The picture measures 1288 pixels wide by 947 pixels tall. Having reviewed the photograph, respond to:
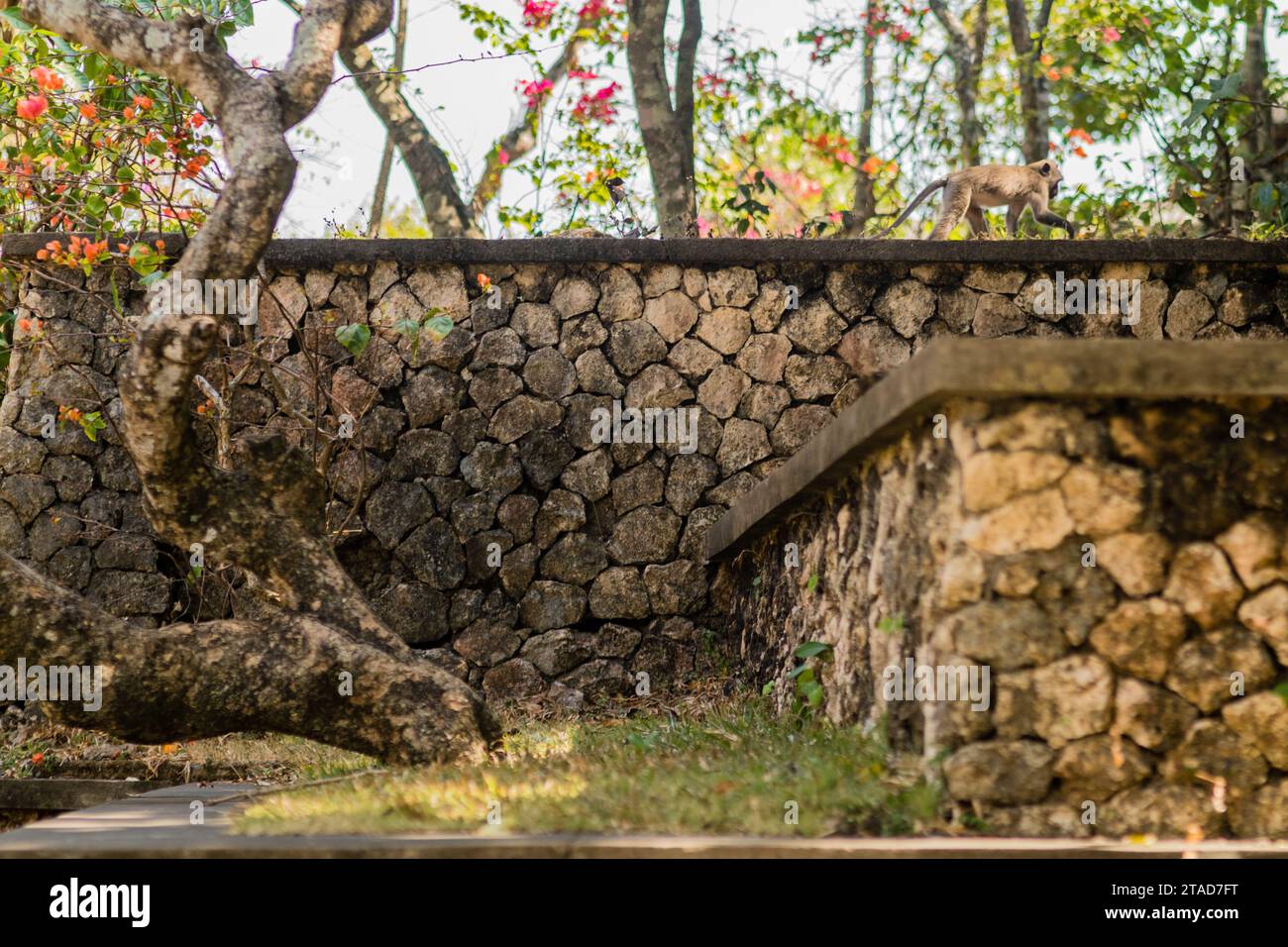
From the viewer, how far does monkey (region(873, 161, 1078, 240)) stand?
7363 millimetres

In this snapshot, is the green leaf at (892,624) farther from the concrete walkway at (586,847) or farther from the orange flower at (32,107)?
the orange flower at (32,107)

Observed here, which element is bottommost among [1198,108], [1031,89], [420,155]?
[1198,108]

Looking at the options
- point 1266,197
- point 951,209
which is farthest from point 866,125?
point 951,209

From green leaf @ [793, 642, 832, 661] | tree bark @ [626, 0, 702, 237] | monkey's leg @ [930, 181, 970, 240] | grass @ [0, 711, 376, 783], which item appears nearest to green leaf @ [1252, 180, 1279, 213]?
monkey's leg @ [930, 181, 970, 240]

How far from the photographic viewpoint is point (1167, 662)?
10.6 feet

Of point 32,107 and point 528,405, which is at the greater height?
point 32,107

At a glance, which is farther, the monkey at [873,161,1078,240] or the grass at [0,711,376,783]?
the monkey at [873,161,1078,240]

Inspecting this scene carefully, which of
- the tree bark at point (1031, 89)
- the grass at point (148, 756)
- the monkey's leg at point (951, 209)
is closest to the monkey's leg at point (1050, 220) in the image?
the monkey's leg at point (951, 209)

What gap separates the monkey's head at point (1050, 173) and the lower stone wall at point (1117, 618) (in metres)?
4.57

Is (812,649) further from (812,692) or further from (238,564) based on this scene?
(238,564)

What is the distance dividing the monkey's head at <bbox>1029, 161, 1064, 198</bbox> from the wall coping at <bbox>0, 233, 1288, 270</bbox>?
822 millimetres

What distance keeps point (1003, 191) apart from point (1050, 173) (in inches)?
15.0

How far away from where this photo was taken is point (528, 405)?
6840 mm

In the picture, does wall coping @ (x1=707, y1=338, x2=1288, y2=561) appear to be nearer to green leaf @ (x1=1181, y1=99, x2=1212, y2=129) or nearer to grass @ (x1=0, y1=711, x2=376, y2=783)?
grass @ (x1=0, y1=711, x2=376, y2=783)
